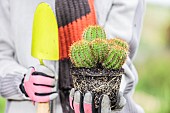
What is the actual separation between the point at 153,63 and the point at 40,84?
222 centimetres

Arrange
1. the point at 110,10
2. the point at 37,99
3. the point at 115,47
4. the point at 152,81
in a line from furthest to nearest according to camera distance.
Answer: the point at 152,81 → the point at 110,10 → the point at 37,99 → the point at 115,47

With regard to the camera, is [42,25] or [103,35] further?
[42,25]

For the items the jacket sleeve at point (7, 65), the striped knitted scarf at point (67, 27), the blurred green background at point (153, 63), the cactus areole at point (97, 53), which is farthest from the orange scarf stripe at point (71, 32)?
the blurred green background at point (153, 63)

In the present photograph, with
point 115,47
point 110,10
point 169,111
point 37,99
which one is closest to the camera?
point 115,47

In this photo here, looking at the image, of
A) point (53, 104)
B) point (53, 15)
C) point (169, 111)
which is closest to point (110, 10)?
point (53, 15)

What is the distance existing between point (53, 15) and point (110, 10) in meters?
0.20

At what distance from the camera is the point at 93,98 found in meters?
1.09

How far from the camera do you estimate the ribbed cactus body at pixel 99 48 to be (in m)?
1.06

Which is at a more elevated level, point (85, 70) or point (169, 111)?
point (85, 70)

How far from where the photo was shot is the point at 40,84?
48.3 inches

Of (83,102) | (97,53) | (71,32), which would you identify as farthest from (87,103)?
(71,32)

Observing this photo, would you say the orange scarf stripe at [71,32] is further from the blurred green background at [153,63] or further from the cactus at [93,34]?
the blurred green background at [153,63]

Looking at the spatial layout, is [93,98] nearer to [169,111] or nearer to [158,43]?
[169,111]

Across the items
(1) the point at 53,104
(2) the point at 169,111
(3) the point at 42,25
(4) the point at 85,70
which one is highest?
(3) the point at 42,25
